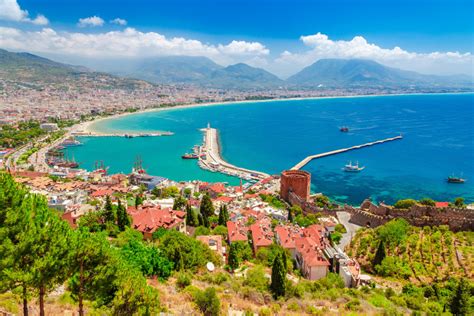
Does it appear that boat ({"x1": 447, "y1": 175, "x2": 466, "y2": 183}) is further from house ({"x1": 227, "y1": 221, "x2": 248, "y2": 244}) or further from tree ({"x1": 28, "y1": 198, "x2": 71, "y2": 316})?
tree ({"x1": 28, "y1": 198, "x2": 71, "y2": 316})

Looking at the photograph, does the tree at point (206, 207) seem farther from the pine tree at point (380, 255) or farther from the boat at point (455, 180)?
the boat at point (455, 180)

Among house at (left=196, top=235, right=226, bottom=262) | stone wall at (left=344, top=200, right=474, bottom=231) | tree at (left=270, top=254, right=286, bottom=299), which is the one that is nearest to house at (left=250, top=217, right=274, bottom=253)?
house at (left=196, top=235, right=226, bottom=262)

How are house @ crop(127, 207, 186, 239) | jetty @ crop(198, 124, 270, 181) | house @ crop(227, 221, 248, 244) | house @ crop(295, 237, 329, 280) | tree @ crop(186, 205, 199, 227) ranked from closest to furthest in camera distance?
house @ crop(295, 237, 329, 280) → house @ crop(127, 207, 186, 239) → house @ crop(227, 221, 248, 244) → tree @ crop(186, 205, 199, 227) → jetty @ crop(198, 124, 270, 181)

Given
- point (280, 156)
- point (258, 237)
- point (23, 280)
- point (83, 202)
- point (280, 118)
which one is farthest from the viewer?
point (280, 118)

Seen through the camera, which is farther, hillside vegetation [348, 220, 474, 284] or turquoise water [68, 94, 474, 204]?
turquoise water [68, 94, 474, 204]

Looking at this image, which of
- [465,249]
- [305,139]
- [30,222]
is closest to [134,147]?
[305,139]

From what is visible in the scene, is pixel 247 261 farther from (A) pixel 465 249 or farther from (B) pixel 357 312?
(A) pixel 465 249

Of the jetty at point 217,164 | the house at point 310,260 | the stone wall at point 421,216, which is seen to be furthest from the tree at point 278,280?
the jetty at point 217,164
